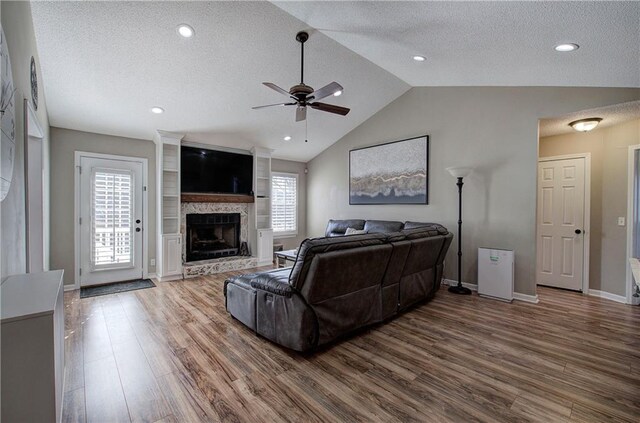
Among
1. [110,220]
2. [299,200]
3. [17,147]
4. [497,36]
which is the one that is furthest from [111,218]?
[497,36]

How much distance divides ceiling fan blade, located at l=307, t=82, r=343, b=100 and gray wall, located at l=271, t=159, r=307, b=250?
164 inches

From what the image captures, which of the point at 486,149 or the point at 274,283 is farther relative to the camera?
the point at 486,149

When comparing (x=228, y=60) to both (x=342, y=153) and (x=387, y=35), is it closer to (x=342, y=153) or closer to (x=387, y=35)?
(x=387, y=35)

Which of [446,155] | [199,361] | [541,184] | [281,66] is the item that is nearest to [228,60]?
[281,66]

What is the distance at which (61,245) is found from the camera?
175 inches

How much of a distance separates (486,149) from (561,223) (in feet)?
5.66

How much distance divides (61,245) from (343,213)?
16.4ft

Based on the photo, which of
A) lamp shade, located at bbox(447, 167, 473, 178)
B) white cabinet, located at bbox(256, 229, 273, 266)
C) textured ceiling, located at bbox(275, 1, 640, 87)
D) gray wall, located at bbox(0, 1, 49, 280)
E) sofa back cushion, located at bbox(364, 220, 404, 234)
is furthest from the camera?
white cabinet, located at bbox(256, 229, 273, 266)

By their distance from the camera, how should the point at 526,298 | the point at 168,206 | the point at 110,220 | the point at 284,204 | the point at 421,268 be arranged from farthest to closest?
the point at 284,204 < the point at 168,206 < the point at 110,220 < the point at 526,298 < the point at 421,268

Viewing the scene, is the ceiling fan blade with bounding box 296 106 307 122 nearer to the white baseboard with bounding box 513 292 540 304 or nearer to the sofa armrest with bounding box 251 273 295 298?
the sofa armrest with bounding box 251 273 295 298

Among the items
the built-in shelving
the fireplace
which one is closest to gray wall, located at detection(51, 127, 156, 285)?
the fireplace

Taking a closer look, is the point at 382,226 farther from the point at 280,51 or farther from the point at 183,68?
the point at 183,68

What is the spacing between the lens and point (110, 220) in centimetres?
480

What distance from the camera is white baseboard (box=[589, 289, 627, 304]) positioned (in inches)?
157
